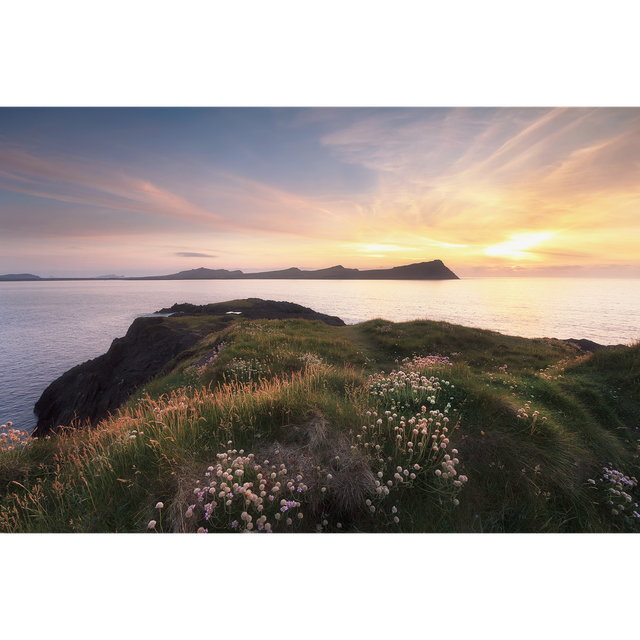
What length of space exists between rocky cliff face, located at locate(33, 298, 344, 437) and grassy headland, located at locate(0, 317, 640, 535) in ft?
59.1

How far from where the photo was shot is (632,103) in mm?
4406

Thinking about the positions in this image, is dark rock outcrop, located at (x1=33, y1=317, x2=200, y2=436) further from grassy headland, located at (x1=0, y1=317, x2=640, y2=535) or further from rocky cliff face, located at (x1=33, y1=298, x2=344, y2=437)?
grassy headland, located at (x1=0, y1=317, x2=640, y2=535)

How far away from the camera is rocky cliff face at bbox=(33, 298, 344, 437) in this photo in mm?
20781

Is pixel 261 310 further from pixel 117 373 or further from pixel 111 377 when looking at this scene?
pixel 111 377

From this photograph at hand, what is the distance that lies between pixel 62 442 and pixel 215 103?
20.8ft

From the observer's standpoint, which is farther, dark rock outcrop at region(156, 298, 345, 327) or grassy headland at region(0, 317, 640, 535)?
dark rock outcrop at region(156, 298, 345, 327)

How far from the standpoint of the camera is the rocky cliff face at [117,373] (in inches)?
818

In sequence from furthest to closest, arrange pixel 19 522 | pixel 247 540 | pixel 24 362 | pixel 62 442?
pixel 24 362, pixel 62 442, pixel 19 522, pixel 247 540

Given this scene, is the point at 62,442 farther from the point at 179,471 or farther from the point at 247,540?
the point at 247,540

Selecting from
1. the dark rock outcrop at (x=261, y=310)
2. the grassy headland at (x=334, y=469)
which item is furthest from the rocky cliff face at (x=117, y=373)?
the grassy headland at (x=334, y=469)

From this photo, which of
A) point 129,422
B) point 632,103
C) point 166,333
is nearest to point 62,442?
point 129,422

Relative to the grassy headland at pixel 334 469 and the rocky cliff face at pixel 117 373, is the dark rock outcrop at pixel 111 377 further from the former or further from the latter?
the grassy headland at pixel 334 469

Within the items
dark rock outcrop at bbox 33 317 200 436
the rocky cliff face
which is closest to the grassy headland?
the rocky cliff face

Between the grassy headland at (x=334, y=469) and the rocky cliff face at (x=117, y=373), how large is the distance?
1800cm
